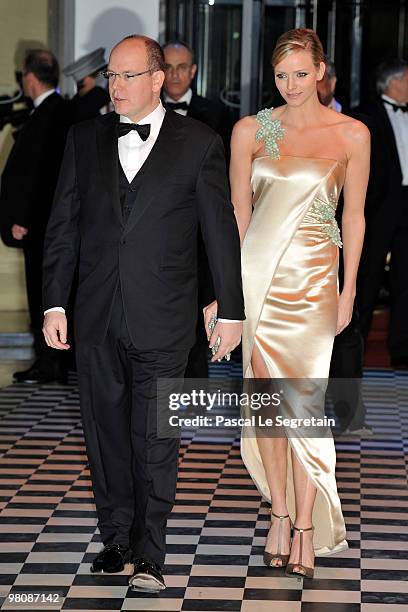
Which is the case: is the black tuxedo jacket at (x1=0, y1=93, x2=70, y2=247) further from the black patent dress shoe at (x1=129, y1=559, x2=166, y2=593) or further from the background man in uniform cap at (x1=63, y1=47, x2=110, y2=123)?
the black patent dress shoe at (x1=129, y1=559, x2=166, y2=593)

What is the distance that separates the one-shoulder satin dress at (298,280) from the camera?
439 centimetres

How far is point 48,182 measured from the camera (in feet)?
26.2

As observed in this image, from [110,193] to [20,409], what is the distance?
12.0 feet

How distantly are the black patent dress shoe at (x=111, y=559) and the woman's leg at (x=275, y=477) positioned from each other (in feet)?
1.66

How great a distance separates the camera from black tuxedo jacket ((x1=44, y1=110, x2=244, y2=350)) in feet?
13.1

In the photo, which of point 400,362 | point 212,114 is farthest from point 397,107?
point 400,362

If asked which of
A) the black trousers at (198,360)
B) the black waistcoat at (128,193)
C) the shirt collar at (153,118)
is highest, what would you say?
the shirt collar at (153,118)

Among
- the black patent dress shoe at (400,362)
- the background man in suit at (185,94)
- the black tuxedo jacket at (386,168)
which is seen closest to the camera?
the background man in suit at (185,94)

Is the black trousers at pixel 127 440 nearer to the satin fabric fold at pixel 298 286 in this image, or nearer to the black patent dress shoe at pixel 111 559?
the black patent dress shoe at pixel 111 559

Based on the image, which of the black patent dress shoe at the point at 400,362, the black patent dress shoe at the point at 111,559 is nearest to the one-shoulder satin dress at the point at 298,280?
the black patent dress shoe at the point at 111,559

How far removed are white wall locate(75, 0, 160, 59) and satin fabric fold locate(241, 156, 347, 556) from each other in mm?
5158

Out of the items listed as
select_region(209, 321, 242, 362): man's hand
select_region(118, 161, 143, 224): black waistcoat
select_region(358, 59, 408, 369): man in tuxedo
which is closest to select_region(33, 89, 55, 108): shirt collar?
select_region(358, 59, 408, 369): man in tuxedo

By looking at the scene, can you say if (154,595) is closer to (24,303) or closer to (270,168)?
(270,168)

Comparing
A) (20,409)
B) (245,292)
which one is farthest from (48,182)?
(245,292)
